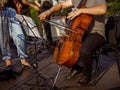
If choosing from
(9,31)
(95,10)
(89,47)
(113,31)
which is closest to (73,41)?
(89,47)

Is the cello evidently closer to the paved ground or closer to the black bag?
the paved ground

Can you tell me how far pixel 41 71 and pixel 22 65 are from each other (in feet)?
1.34

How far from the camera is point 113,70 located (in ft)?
22.9

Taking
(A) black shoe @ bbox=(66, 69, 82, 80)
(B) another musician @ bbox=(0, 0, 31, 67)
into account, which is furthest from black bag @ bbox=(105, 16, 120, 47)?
(B) another musician @ bbox=(0, 0, 31, 67)

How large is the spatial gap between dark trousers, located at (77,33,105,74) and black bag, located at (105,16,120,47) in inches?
6.3

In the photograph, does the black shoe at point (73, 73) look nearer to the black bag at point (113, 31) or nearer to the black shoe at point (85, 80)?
the black shoe at point (85, 80)

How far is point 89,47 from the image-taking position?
228 inches

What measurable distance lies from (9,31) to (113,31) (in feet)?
6.55

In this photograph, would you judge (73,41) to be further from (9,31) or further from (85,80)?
(9,31)

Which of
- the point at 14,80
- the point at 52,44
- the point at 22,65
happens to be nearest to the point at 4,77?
the point at 14,80

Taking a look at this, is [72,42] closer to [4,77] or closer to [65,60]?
[65,60]

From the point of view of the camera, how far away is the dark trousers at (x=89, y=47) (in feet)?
18.9

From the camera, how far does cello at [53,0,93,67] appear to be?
5551mm

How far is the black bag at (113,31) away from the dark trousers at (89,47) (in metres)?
0.16
